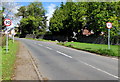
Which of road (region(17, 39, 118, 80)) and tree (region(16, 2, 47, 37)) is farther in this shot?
tree (region(16, 2, 47, 37))

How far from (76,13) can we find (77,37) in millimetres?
8765

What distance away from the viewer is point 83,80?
676 centimetres

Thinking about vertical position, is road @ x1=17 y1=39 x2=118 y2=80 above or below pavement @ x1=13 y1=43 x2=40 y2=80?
below

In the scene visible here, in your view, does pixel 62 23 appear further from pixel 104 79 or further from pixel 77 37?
pixel 104 79

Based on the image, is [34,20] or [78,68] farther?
[34,20]

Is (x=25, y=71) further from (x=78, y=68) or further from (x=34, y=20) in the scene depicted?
(x=34, y=20)

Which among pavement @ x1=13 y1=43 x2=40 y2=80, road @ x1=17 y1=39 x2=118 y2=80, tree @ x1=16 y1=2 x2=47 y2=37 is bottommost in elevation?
road @ x1=17 y1=39 x2=118 y2=80

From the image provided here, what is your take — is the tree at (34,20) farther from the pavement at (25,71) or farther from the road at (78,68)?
the pavement at (25,71)

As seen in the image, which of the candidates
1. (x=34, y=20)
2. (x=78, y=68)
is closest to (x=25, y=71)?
(x=78, y=68)

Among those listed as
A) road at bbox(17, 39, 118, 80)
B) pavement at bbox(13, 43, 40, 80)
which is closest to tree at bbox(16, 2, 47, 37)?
road at bbox(17, 39, 118, 80)

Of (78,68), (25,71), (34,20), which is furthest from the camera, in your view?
(34,20)

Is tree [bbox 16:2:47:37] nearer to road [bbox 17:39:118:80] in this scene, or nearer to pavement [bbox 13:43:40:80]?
road [bbox 17:39:118:80]

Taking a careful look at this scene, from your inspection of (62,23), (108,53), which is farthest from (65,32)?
(108,53)

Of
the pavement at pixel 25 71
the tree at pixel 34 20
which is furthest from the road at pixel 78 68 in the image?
the tree at pixel 34 20
